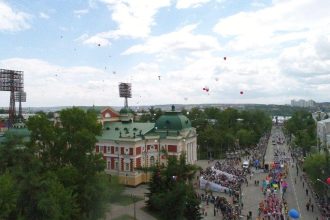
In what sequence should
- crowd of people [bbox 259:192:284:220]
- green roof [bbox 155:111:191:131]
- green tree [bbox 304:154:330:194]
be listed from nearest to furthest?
crowd of people [bbox 259:192:284:220], green tree [bbox 304:154:330:194], green roof [bbox 155:111:191:131]

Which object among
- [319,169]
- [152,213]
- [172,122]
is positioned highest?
[172,122]

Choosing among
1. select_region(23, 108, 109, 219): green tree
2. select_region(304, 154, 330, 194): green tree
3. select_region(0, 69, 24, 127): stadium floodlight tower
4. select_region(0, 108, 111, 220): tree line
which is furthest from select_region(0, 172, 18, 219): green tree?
select_region(0, 69, 24, 127): stadium floodlight tower

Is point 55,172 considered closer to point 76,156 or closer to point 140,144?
point 76,156

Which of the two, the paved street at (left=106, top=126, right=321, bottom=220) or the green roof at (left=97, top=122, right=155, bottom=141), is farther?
the green roof at (left=97, top=122, right=155, bottom=141)

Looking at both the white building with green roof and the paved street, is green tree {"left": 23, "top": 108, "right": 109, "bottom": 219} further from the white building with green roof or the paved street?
the white building with green roof

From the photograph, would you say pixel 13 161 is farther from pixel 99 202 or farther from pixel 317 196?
pixel 317 196

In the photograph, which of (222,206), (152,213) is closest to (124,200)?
(152,213)

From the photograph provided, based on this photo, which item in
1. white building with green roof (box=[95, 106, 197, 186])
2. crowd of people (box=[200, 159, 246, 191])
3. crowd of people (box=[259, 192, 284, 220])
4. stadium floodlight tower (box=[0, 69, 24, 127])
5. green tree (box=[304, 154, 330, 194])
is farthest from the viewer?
stadium floodlight tower (box=[0, 69, 24, 127])

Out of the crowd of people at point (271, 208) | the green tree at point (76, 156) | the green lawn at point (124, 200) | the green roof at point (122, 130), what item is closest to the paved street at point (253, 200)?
the crowd of people at point (271, 208)

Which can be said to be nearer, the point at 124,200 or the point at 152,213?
the point at 152,213
